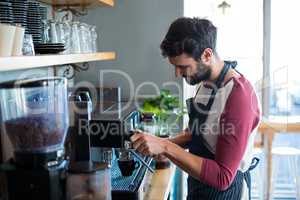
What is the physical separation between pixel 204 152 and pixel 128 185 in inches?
14.3

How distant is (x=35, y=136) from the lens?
3.83 feet

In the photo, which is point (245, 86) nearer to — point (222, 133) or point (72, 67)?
point (222, 133)

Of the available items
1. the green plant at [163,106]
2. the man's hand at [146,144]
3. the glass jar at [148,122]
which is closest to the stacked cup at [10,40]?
the man's hand at [146,144]

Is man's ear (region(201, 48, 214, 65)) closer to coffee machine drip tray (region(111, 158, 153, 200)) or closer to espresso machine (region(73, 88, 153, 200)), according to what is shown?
espresso machine (region(73, 88, 153, 200))

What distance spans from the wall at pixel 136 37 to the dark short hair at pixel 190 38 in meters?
1.19

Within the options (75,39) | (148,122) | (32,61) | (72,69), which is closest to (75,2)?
(75,39)

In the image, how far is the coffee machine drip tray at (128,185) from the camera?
1395 millimetres

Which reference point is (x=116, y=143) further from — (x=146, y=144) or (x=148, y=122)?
(x=148, y=122)

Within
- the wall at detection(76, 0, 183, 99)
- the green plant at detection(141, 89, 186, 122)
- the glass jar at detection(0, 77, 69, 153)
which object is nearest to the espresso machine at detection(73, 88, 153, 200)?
the glass jar at detection(0, 77, 69, 153)

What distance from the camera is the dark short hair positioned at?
4.87 feet

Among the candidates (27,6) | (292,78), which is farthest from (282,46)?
(27,6)

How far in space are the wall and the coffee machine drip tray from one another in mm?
1120

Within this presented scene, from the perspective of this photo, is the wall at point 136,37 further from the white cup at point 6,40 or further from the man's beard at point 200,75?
the white cup at point 6,40

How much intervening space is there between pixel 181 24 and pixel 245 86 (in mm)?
348
